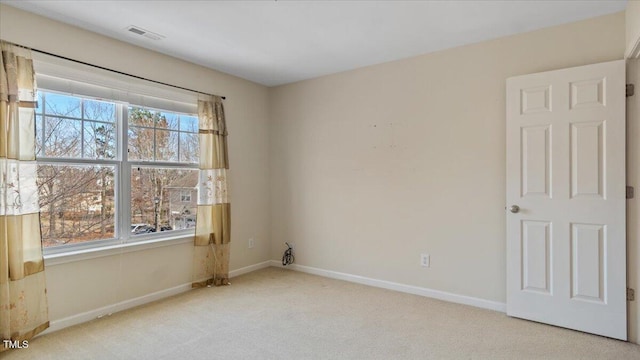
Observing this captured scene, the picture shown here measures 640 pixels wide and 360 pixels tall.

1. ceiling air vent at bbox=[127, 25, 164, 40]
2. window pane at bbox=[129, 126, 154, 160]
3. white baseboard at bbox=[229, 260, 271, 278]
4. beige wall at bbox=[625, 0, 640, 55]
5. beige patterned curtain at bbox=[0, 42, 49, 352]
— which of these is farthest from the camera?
white baseboard at bbox=[229, 260, 271, 278]

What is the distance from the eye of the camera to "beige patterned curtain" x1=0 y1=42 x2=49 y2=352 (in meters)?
2.37

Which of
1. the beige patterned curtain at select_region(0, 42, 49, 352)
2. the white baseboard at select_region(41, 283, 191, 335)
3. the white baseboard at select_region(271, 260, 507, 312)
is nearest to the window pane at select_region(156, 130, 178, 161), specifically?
the beige patterned curtain at select_region(0, 42, 49, 352)

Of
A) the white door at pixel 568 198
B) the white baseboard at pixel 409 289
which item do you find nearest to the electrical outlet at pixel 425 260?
the white baseboard at pixel 409 289

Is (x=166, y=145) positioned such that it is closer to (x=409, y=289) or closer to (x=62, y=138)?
(x=62, y=138)

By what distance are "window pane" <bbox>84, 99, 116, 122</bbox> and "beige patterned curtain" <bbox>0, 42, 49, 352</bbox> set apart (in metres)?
0.43

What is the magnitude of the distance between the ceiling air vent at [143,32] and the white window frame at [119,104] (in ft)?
1.43

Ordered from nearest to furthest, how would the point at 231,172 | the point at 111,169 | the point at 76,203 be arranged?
the point at 76,203 < the point at 111,169 < the point at 231,172

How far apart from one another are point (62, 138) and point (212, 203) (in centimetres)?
148

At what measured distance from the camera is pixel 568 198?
107 inches

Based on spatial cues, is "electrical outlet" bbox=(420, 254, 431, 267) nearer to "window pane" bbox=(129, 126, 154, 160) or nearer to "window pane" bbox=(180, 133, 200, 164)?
"window pane" bbox=(180, 133, 200, 164)

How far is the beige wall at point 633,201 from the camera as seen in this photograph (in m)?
2.49

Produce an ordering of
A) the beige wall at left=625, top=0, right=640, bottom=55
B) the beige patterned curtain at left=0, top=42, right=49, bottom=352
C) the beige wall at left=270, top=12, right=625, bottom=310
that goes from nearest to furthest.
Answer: the beige wall at left=625, top=0, right=640, bottom=55 → the beige patterned curtain at left=0, top=42, right=49, bottom=352 → the beige wall at left=270, top=12, right=625, bottom=310

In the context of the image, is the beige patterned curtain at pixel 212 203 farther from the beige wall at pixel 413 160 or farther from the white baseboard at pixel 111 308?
the beige wall at pixel 413 160

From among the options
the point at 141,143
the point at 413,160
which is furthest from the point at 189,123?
the point at 413,160
